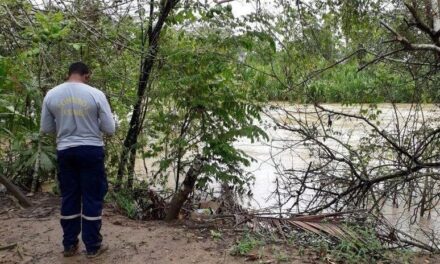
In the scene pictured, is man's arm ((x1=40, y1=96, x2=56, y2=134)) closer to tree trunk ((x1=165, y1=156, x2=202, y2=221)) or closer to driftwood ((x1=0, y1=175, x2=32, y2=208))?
A: tree trunk ((x1=165, y1=156, x2=202, y2=221))

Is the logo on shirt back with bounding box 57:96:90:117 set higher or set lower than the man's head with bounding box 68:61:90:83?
lower

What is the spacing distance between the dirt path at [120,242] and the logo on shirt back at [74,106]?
4.31 feet

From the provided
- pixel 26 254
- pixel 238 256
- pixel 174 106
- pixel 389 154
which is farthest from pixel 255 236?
pixel 389 154

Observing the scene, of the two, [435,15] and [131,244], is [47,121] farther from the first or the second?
[435,15]

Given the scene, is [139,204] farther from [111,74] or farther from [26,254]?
[26,254]

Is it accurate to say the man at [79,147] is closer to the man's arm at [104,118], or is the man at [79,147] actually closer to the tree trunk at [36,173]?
the man's arm at [104,118]

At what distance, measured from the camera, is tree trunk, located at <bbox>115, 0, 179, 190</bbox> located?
22.7 feet

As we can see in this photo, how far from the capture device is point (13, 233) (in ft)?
16.4

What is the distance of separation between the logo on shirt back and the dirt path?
51.7 inches

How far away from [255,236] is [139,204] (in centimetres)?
234

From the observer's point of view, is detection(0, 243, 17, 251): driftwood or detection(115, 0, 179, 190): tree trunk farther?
detection(115, 0, 179, 190): tree trunk

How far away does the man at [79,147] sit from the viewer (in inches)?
167

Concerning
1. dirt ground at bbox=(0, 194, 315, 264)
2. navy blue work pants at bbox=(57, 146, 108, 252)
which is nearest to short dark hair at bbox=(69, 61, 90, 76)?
navy blue work pants at bbox=(57, 146, 108, 252)

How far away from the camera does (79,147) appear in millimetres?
4242
